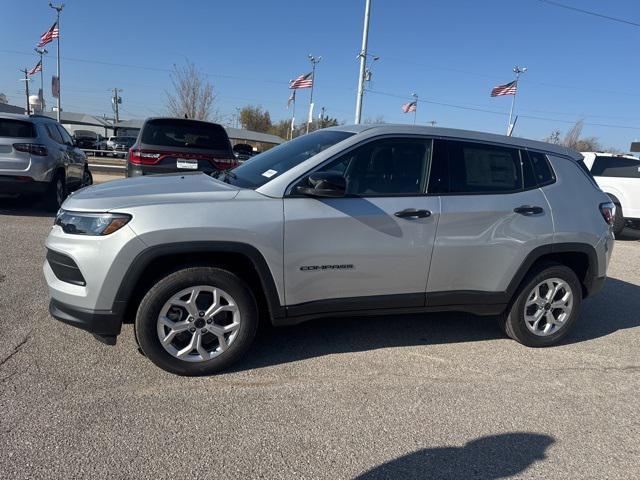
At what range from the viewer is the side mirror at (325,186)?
3217 mm

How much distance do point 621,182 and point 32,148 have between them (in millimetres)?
12169

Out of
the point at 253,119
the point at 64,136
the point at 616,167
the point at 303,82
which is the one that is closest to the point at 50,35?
the point at 303,82

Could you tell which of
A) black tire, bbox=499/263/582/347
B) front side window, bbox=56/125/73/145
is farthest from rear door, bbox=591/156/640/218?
front side window, bbox=56/125/73/145

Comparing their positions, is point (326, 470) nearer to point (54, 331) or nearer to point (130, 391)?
point (130, 391)

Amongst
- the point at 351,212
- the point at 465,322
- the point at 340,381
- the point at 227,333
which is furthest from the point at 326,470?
the point at 465,322

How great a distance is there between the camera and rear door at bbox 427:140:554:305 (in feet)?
12.2

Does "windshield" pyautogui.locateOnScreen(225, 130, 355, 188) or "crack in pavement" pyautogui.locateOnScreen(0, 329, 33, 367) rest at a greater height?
"windshield" pyautogui.locateOnScreen(225, 130, 355, 188)

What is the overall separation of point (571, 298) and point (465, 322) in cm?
98

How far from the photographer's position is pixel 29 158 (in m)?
7.85

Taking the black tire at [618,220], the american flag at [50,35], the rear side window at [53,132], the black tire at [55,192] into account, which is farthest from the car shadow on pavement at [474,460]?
the american flag at [50,35]

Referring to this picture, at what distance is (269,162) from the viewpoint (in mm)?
3896

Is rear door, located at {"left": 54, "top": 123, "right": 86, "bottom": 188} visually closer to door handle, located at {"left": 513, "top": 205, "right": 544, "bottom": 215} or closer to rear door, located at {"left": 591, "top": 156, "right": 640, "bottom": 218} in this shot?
door handle, located at {"left": 513, "top": 205, "right": 544, "bottom": 215}

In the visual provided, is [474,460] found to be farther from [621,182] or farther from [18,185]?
[621,182]

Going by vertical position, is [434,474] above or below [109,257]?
below
